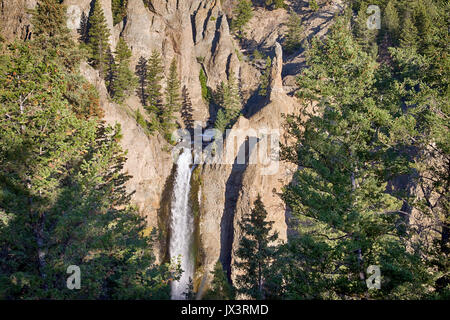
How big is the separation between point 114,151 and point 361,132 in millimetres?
10602

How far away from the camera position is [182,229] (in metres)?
28.2

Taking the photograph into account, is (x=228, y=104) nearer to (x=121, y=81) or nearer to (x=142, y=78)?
(x=142, y=78)

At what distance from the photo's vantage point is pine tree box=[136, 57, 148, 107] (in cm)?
4197

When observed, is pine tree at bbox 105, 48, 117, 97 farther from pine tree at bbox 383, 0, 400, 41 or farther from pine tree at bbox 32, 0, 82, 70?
pine tree at bbox 383, 0, 400, 41

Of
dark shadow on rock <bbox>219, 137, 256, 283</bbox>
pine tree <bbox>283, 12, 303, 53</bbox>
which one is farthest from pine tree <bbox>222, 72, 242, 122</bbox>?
pine tree <bbox>283, 12, 303, 53</bbox>

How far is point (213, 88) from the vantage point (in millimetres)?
50062

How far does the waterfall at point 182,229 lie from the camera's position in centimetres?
2689

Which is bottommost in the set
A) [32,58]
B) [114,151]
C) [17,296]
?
[17,296]

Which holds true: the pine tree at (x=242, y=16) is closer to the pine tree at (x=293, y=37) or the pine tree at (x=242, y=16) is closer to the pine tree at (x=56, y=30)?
the pine tree at (x=293, y=37)

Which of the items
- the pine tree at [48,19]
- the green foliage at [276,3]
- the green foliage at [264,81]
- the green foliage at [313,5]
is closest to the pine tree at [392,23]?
the green foliage at [313,5]

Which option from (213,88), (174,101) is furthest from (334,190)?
(213,88)

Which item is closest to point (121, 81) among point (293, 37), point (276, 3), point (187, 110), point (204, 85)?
point (187, 110)

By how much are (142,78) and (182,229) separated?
26259mm
